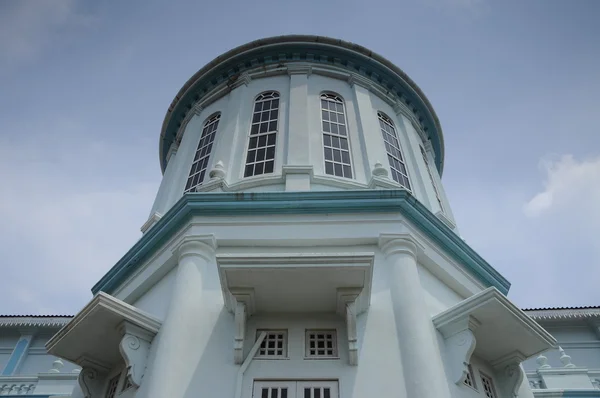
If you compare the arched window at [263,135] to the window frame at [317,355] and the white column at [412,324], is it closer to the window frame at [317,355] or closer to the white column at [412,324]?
the white column at [412,324]

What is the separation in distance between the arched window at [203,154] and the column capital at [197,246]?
8.20 feet

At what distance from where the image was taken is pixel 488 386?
838 cm

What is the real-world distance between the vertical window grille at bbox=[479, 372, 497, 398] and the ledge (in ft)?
16.3

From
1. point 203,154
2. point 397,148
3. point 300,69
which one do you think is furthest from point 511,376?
point 300,69

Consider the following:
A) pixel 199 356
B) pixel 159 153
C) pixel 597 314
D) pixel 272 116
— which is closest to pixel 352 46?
pixel 272 116

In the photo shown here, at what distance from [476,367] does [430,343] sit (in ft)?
4.28

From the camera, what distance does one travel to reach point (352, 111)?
12.4 meters

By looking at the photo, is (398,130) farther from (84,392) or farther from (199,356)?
(84,392)

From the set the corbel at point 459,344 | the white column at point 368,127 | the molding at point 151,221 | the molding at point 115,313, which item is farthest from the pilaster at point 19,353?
the corbel at point 459,344

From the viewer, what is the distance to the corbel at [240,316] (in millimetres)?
7345

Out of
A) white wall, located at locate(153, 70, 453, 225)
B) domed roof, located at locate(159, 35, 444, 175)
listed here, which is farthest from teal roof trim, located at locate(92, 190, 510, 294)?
domed roof, located at locate(159, 35, 444, 175)

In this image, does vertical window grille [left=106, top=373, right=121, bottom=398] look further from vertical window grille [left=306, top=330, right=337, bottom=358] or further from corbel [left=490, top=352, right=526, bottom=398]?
corbel [left=490, top=352, right=526, bottom=398]

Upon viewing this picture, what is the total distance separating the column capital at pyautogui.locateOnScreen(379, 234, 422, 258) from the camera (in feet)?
28.5

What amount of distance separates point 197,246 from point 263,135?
12.2 ft
